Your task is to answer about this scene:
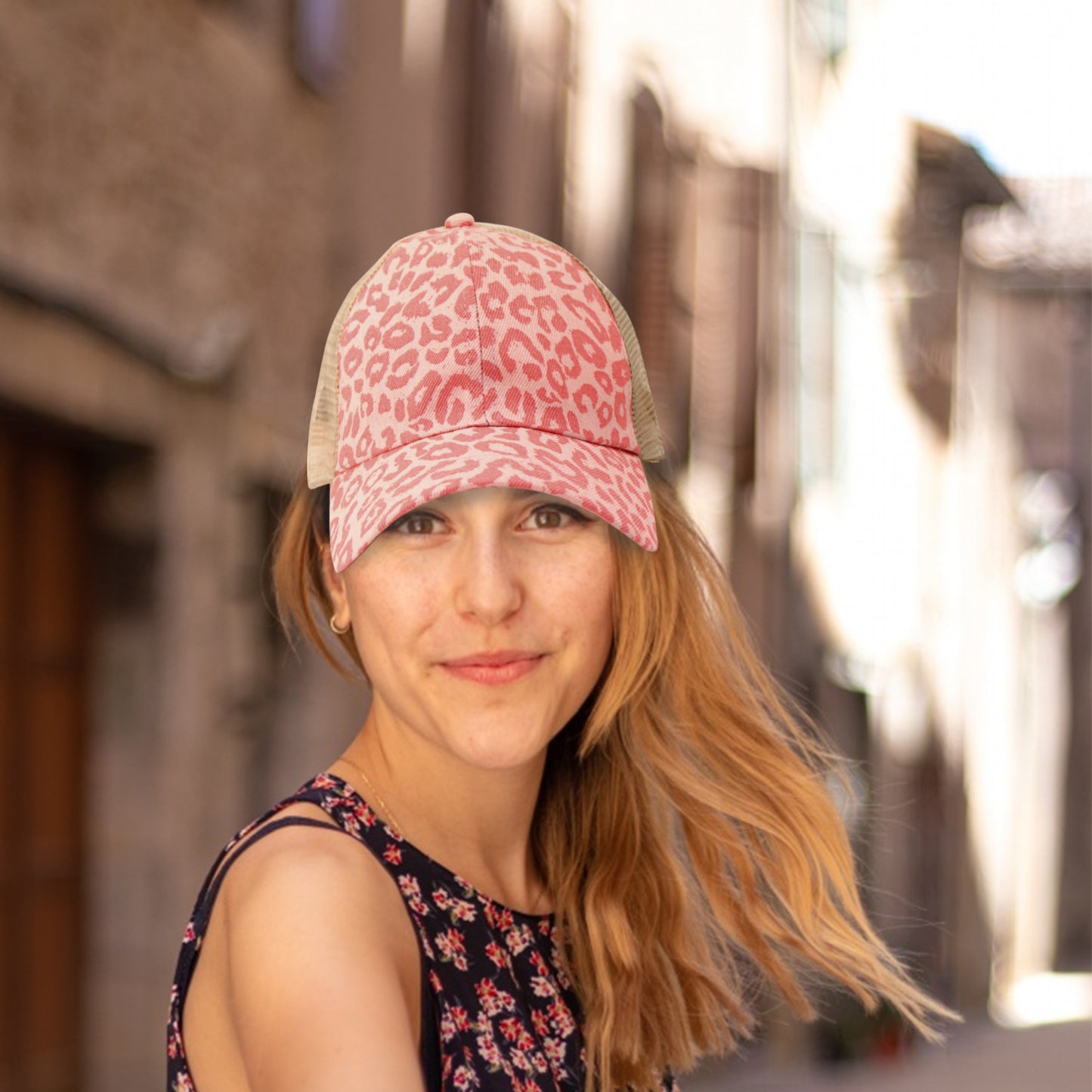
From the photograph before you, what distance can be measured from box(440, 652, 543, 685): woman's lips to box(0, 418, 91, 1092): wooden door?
4.29 metres

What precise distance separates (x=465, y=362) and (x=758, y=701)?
0.57m

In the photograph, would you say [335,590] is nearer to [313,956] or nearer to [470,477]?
[470,477]

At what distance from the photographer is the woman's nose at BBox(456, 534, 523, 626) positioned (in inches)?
69.2

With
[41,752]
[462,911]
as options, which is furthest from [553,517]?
[41,752]

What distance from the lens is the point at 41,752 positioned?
611 cm

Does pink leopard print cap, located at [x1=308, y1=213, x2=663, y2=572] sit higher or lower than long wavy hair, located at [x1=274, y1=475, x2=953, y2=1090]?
higher

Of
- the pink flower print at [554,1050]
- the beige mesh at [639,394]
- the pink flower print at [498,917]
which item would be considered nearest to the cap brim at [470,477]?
the beige mesh at [639,394]

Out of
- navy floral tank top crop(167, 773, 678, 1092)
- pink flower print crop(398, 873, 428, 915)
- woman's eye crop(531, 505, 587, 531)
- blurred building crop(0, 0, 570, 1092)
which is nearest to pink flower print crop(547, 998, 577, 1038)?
navy floral tank top crop(167, 773, 678, 1092)

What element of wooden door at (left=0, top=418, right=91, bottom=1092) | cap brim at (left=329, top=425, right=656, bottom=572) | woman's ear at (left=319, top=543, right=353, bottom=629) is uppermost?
cap brim at (left=329, top=425, right=656, bottom=572)

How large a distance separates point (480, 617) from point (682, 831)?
1.99 feet

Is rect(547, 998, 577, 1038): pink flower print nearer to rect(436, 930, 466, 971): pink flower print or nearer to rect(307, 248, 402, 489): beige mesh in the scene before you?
rect(436, 930, 466, 971): pink flower print

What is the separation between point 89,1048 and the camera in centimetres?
621

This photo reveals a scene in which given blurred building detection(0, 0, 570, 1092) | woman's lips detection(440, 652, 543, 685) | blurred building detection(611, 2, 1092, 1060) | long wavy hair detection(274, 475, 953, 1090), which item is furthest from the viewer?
blurred building detection(611, 2, 1092, 1060)

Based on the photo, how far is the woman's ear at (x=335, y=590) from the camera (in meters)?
1.94
